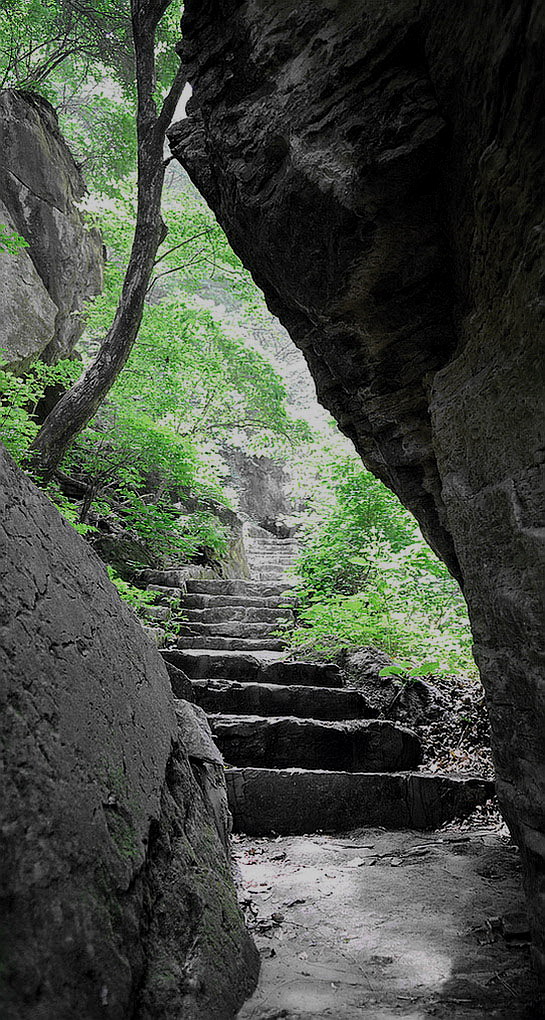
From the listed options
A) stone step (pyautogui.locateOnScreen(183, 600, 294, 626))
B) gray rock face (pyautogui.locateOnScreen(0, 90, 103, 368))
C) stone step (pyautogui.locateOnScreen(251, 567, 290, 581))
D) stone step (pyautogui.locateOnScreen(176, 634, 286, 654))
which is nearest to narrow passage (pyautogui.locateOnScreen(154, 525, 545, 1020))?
stone step (pyautogui.locateOnScreen(176, 634, 286, 654))

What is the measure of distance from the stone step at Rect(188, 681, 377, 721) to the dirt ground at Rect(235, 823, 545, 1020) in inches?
53.8

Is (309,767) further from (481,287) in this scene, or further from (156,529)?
(156,529)

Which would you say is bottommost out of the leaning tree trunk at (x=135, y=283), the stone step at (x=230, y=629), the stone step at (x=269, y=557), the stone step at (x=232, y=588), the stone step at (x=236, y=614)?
the stone step at (x=230, y=629)

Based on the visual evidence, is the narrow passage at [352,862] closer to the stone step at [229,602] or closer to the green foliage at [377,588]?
the green foliage at [377,588]

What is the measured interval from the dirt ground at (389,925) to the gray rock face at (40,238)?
26.7 ft

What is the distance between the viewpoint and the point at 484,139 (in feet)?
6.72

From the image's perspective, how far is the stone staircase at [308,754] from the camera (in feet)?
13.3

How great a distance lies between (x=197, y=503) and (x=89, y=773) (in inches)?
429

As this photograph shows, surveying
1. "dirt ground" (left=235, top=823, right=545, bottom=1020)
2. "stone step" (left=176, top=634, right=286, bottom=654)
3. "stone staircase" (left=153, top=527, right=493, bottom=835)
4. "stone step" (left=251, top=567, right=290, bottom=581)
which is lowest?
"dirt ground" (left=235, top=823, right=545, bottom=1020)

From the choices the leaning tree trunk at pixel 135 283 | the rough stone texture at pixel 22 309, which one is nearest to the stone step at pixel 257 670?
the leaning tree trunk at pixel 135 283

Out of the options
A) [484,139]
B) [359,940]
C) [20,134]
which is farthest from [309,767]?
[20,134]

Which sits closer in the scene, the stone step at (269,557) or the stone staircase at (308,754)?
the stone staircase at (308,754)

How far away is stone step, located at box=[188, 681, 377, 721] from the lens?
522cm

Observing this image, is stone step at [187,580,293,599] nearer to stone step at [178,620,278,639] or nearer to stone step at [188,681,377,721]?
stone step at [178,620,278,639]
